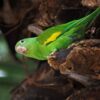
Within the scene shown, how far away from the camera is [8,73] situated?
1.00 meters

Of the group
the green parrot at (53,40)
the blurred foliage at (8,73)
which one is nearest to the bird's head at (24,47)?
the green parrot at (53,40)

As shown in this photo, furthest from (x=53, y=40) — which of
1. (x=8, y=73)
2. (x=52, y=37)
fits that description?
(x=8, y=73)

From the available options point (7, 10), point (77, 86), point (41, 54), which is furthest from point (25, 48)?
point (7, 10)

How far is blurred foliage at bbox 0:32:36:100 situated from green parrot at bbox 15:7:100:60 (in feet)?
1.55

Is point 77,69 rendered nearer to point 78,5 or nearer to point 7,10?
point 78,5

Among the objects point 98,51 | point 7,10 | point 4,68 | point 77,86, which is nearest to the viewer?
point 98,51

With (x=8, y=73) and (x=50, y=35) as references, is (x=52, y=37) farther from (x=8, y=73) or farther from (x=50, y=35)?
(x=8, y=73)

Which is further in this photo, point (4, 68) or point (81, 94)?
point (4, 68)

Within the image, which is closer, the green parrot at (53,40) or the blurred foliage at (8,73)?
the green parrot at (53,40)

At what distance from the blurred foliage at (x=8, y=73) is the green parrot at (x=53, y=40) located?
0.47 metres

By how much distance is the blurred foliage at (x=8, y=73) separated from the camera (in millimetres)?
982

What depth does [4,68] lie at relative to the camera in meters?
1.00

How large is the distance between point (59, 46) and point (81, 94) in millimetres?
92

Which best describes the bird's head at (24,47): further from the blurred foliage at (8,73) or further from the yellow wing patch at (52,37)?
the blurred foliage at (8,73)
